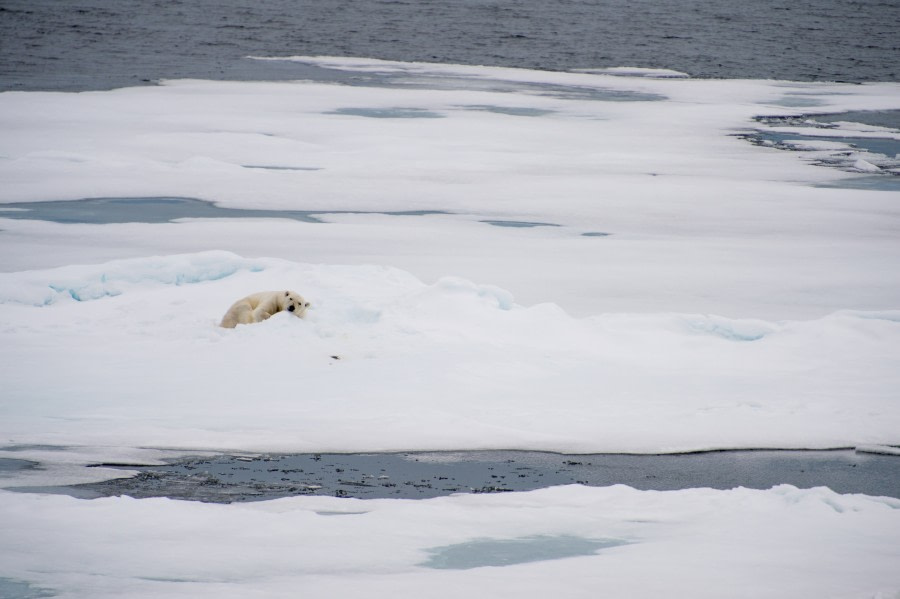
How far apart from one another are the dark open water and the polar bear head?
15768mm

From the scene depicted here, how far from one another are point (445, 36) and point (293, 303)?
31.0m

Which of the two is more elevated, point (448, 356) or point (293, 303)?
point (293, 303)

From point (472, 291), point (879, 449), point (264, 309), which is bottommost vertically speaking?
point (879, 449)

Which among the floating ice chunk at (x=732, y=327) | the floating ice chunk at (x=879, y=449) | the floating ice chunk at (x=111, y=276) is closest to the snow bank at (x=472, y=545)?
the floating ice chunk at (x=879, y=449)

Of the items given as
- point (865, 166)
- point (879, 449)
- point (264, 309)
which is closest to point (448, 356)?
point (264, 309)

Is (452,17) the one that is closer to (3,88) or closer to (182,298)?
(3,88)

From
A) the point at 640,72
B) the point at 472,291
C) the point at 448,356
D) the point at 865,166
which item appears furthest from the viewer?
the point at 640,72

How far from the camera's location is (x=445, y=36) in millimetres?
36656

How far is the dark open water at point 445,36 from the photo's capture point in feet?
90.3

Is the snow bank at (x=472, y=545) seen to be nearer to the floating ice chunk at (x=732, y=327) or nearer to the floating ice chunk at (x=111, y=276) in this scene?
the floating ice chunk at (x=732, y=327)

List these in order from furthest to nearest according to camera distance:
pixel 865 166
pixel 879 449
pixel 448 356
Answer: pixel 865 166 → pixel 448 356 → pixel 879 449

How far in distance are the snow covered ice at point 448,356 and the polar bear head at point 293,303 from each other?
0.19ft

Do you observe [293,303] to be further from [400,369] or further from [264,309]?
[400,369]

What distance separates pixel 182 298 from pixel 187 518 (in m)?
3.36
